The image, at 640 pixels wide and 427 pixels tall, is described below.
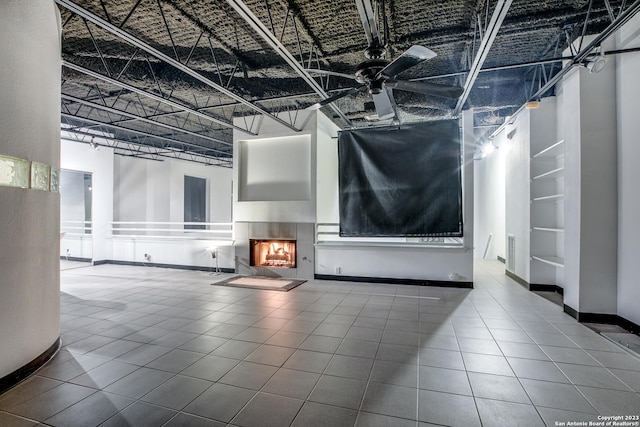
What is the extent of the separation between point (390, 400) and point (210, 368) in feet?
5.12

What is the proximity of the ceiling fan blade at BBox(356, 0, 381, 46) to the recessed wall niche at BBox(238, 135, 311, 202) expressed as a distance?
3.68 meters

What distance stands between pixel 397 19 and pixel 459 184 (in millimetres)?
3133

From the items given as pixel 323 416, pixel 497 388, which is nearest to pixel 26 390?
pixel 323 416

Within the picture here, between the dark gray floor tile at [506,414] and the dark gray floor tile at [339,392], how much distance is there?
0.84m

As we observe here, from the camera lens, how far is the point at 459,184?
5816mm

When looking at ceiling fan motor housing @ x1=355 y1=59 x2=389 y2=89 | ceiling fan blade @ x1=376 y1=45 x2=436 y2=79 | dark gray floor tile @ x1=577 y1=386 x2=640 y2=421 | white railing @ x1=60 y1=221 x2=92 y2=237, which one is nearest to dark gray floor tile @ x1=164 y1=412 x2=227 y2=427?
dark gray floor tile @ x1=577 y1=386 x2=640 y2=421

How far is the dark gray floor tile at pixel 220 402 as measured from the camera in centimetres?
206

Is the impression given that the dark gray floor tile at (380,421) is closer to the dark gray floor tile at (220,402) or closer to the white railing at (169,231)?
the dark gray floor tile at (220,402)

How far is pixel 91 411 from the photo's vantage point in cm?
210

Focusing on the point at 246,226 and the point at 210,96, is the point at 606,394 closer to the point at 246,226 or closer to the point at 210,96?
the point at 246,226

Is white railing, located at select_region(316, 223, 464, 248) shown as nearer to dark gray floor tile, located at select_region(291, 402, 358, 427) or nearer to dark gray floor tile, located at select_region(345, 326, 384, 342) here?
dark gray floor tile, located at select_region(345, 326, 384, 342)

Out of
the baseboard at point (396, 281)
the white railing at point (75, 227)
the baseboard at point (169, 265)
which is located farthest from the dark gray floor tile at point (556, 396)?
the white railing at point (75, 227)

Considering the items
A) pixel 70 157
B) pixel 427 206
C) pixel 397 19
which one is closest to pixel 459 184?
pixel 427 206

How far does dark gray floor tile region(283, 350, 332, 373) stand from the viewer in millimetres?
2705
